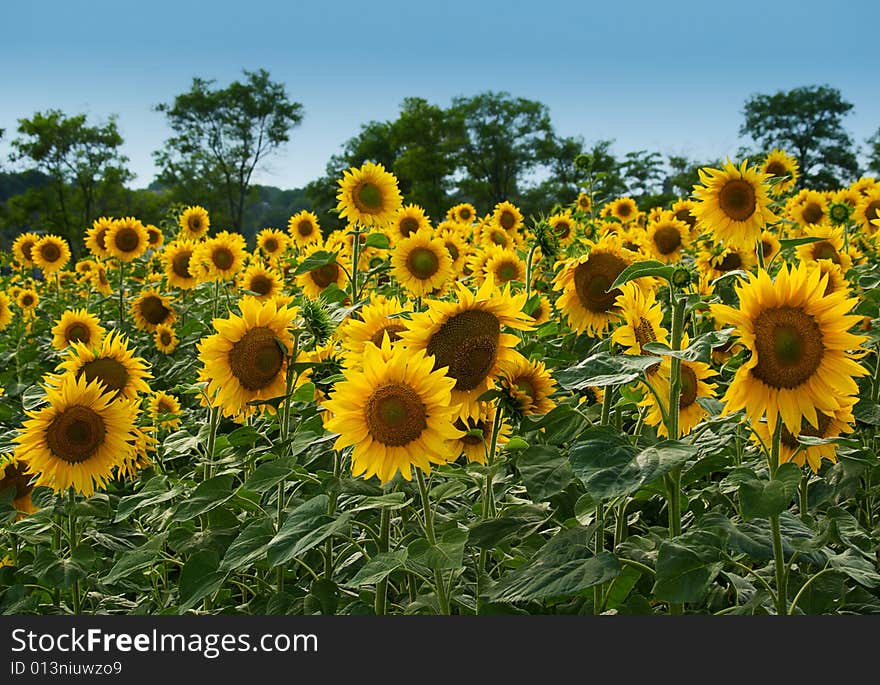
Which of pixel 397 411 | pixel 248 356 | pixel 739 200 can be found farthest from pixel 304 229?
pixel 397 411

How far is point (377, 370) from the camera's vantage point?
1733 mm

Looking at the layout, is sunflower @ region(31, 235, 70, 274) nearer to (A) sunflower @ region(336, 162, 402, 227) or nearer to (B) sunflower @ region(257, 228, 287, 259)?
(B) sunflower @ region(257, 228, 287, 259)

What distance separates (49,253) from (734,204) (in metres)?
8.70

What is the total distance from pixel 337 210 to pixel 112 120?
5464cm

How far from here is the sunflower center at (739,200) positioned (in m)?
3.02

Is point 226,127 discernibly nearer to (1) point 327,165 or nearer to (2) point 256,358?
(1) point 327,165

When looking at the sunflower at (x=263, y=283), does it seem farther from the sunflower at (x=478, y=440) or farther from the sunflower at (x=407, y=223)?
the sunflower at (x=478, y=440)

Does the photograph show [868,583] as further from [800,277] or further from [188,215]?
[188,215]

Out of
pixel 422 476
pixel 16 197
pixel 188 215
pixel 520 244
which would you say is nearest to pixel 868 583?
Result: pixel 422 476

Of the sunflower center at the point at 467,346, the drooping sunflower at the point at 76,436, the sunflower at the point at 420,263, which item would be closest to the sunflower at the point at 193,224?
the sunflower at the point at 420,263

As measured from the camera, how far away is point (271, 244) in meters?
7.70

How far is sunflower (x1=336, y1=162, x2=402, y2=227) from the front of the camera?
15.5ft

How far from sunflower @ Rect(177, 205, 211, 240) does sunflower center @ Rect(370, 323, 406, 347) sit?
22.2 feet

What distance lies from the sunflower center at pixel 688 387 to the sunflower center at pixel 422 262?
2.62m
